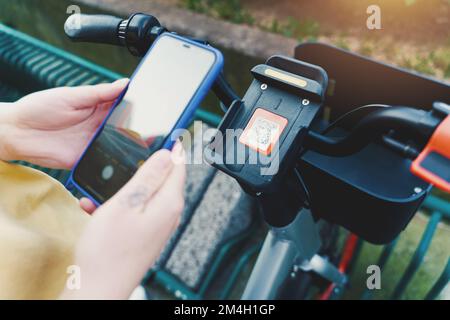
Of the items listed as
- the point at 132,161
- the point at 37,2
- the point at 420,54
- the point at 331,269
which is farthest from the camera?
the point at 37,2

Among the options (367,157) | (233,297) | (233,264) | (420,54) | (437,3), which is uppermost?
(437,3)

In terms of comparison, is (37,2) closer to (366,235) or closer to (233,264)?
(233,264)

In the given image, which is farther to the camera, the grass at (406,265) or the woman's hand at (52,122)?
the grass at (406,265)

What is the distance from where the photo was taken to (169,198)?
2.15 ft

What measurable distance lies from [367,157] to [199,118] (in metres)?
0.92

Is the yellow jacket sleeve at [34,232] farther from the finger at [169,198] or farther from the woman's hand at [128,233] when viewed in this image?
the finger at [169,198]

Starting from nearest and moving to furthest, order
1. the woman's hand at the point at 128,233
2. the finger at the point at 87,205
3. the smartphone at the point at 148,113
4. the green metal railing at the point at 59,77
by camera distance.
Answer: the woman's hand at the point at 128,233 → the smartphone at the point at 148,113 → the finger at the point at 87,205 → the green metal railing at the point at 59,77

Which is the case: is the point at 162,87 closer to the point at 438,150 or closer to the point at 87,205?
the point at 87,205

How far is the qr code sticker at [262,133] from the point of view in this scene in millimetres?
659

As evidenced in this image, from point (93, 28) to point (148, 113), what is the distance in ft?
0.64

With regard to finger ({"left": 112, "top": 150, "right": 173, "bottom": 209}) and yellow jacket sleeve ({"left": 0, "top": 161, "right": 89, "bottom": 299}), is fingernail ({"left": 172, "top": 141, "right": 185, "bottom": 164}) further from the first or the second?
yellow jacket sleeve ({"left": 0, "top": 161, "right": 89, "bottom": 299})

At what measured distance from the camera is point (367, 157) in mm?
865

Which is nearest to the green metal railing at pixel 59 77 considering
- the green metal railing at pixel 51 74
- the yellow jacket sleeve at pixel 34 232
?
the green metal railing at pixel 51 74

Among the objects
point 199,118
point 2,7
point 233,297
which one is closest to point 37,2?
point 2,7
